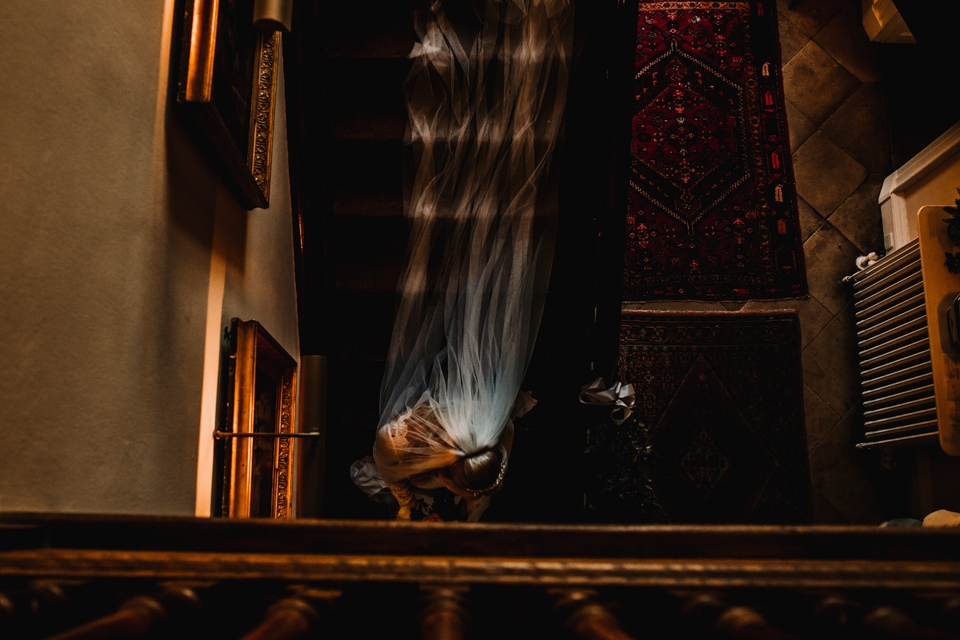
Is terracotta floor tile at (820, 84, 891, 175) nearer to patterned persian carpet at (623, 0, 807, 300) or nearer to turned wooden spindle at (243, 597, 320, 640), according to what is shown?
patterned persian carpet at (623, 0, 807, 300)

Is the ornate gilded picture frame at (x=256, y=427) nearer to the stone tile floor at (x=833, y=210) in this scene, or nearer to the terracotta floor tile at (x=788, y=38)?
the stone tile floor at (x=833, y=210)

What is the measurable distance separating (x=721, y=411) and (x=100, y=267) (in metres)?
4.13

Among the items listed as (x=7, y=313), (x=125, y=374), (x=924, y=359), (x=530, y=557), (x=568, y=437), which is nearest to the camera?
(x=530, y=557)

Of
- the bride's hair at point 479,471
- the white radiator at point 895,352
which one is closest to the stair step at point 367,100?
→ the bride's hair at point 479,471

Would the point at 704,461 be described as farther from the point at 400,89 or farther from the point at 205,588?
the point at 205,588

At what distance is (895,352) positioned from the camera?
4477 mm

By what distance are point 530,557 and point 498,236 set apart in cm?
181

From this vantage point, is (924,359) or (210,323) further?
(924,359)

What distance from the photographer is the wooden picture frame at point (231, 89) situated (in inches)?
71.8

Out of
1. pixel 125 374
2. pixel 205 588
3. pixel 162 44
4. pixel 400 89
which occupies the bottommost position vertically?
pixel 205 588

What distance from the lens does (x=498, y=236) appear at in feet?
8.80

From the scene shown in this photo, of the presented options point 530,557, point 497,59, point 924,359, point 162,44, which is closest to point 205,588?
point 530,557

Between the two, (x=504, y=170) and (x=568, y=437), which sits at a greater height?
(x=504, y=170)

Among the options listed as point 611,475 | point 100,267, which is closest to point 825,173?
point 611,475
